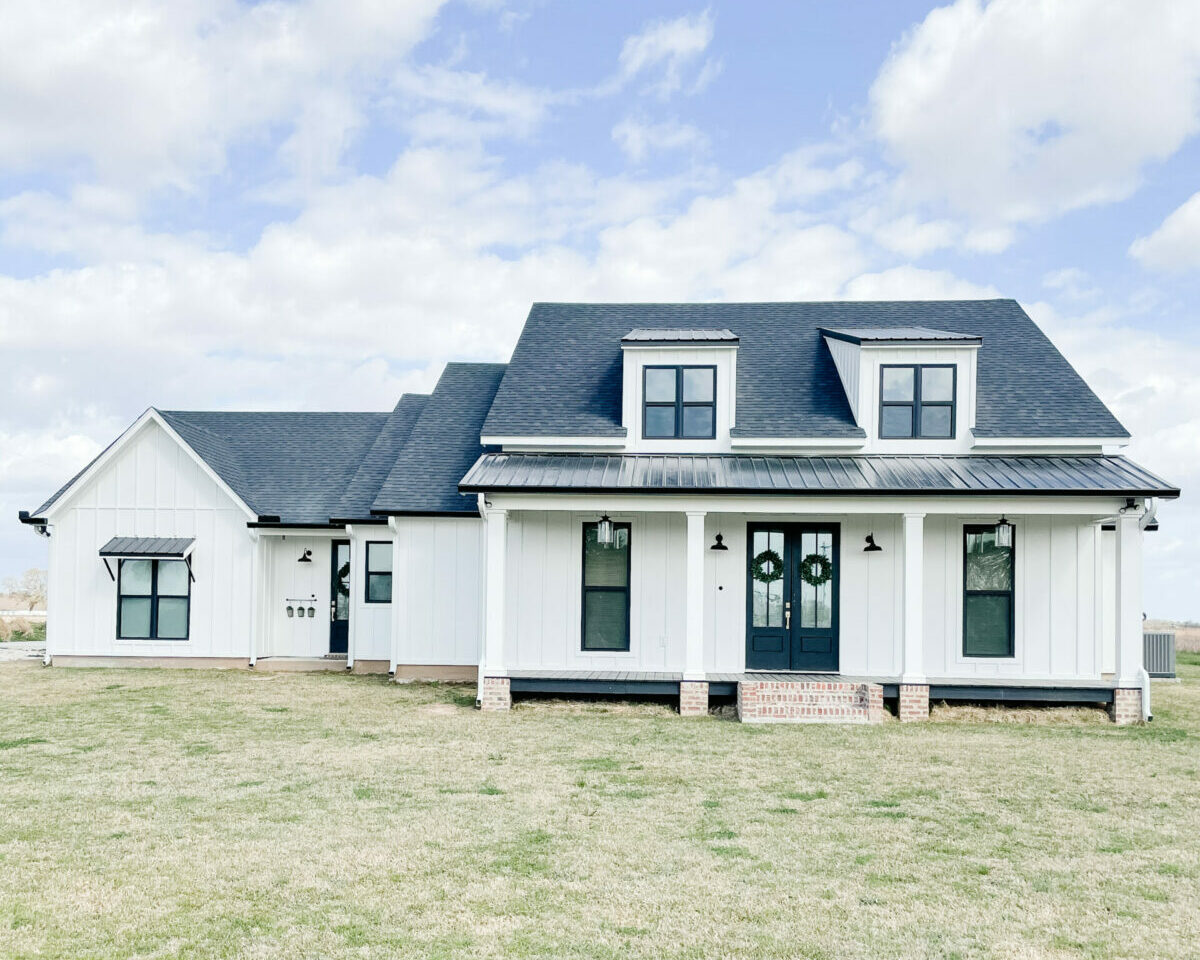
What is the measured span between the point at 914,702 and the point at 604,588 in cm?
517

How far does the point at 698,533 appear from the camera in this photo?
1527 centimetres

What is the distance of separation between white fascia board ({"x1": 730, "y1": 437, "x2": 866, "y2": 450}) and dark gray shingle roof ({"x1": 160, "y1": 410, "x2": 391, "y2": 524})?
29.5 feet

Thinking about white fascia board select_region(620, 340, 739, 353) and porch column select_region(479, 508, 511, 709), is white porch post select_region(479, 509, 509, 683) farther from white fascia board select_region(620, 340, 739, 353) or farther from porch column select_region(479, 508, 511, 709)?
white fascia board select_region(620, 340, 739, 353)

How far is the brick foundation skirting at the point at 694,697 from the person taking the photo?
15.0 m

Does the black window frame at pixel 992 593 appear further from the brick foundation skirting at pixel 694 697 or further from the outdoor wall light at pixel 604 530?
the outdoor wall light at pixel 604 530

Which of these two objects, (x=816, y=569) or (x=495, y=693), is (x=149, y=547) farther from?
(x=816, y=569)

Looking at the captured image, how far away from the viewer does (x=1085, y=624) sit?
16.1 metres

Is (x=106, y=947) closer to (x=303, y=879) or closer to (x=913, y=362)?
(x=303, y=879)

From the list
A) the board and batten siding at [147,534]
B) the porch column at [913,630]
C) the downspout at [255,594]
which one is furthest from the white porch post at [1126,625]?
the board and batten siding at [147,534]

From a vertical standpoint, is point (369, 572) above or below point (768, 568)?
below

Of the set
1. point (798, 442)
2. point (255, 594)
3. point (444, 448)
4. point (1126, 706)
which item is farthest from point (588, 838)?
point (255, 594)

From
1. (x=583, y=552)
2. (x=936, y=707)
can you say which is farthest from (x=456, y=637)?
(x=936, y=707)

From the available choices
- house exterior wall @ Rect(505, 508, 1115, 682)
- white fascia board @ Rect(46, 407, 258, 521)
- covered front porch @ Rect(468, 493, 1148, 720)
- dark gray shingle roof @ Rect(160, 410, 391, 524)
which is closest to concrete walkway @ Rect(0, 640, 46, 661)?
white fascia board @ Rect(46, 407, 258, 521)

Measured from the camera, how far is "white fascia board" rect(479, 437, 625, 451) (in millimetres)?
16844
